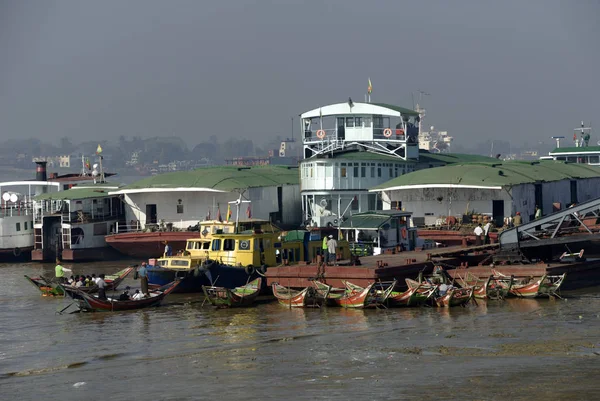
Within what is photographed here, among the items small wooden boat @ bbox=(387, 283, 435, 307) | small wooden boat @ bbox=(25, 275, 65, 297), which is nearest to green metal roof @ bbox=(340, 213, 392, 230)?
small wooden boat @ bbox=(387, 283, 435, 307)

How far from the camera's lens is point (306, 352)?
29047 millimetres

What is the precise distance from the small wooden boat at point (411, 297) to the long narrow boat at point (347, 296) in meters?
0.74

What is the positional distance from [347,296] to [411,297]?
240 centimetres

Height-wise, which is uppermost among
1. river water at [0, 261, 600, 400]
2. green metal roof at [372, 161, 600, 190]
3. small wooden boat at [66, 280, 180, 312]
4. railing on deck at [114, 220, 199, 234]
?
green metal roof at [372, 161, 600, 190]

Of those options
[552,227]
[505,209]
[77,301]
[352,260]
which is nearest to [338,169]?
[505,209]

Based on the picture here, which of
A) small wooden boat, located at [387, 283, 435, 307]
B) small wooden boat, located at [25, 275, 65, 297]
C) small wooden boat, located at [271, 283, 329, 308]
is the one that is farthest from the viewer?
small wooden boat, located at [25, 275, 65, 297]

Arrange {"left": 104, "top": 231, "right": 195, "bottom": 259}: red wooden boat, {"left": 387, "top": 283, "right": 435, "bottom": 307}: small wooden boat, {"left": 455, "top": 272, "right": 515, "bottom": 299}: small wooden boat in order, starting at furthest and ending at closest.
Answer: {"left": 104, "top": 231, "right": 195, "bottom": 259}: red wooden boat
{"left": 455, "top": 272, "right": 515, "bottom": 299}: small wooden boat
{"left": 387, "top": 283, "right": 435, "bottom": 307}: small wooden boat

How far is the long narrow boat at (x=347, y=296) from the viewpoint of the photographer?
3672cm

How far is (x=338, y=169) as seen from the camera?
211 feet

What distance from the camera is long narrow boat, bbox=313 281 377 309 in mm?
36719

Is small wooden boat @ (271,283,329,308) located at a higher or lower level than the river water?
higher

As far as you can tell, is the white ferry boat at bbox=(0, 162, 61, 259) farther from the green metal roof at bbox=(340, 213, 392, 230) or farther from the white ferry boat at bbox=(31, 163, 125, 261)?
the green metal roof at bbox=(340, 213, 392, 230)

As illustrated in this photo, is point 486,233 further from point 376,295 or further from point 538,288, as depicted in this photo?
point 376,295

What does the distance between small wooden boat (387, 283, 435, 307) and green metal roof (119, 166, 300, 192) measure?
25.3 meters
